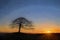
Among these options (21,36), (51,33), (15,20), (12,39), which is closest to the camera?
(12,39)

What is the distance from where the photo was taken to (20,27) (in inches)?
1273

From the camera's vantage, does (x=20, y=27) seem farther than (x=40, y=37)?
Yes

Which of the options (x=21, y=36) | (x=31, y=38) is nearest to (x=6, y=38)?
(x=21, y=36)

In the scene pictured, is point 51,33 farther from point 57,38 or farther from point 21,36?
point 21,36

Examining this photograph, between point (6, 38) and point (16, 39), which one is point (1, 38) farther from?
point (16, 39)

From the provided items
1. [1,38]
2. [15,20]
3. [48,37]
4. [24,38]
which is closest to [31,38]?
[24,38]

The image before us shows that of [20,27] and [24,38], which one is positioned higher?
[20,27]

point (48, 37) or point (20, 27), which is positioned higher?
point (20, 27)

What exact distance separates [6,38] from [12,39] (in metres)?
1.26

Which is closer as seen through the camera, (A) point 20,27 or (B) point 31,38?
(B) point 31,38

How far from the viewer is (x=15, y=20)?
32.7 m

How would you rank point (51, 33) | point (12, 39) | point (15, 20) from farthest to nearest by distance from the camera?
1. point (15, 20)
2. point (51, 33)
3. point (12, 39)

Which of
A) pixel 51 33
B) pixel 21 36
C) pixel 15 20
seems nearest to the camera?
pixel 21 36

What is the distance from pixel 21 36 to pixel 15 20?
6653 millimetres
